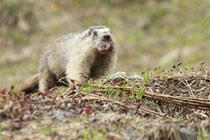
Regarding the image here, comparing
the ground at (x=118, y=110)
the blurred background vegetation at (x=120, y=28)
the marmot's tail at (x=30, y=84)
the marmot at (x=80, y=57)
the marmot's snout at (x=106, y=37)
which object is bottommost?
the ground at (x=118, y=110)

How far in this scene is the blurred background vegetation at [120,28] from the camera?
15.0 metres

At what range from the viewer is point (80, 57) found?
6391 millimetres

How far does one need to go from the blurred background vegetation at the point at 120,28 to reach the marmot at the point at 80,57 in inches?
249

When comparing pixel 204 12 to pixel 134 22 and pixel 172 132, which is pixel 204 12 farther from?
pixel 172 132

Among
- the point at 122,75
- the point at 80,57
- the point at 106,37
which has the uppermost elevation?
the point at 106,37

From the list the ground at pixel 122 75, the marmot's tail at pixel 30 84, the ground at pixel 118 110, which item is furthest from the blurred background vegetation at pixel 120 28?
the ground at pixel 118 110

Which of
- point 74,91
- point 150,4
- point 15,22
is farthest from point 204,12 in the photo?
point 74,91

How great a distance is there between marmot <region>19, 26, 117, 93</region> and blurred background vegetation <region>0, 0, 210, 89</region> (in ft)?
20.8

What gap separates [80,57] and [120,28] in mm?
11939

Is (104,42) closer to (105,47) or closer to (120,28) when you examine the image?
(105,47)

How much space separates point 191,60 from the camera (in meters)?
13.3

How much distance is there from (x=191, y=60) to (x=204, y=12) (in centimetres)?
611

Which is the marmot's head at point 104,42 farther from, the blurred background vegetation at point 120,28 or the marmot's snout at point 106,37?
the blurred background vegetation at point 120,28

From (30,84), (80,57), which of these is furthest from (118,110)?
(30,84)
